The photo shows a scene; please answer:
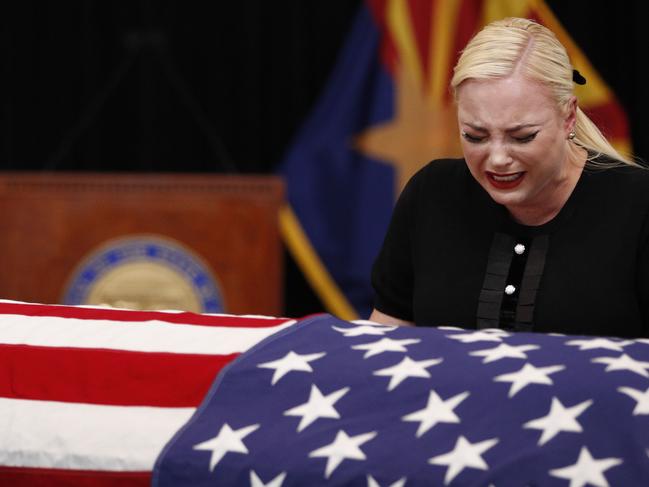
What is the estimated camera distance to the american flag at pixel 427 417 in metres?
1.38

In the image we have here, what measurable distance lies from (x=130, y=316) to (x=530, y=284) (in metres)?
0.65

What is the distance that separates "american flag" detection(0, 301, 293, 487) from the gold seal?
1806mm

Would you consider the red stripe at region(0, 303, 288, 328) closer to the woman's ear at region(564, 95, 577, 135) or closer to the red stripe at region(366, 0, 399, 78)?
the woman's ear at region(564, 95, 577, 135)

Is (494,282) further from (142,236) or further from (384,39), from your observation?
Answer: (384,39)

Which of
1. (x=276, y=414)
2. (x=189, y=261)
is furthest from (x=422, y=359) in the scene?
(x=189, y=261)

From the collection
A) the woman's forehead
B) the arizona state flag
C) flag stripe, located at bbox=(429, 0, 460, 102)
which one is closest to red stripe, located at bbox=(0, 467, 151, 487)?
the woman's forehead

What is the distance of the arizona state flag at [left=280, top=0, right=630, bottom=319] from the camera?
13.0 feet

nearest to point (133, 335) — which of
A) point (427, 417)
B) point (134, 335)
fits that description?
point (134, 335)

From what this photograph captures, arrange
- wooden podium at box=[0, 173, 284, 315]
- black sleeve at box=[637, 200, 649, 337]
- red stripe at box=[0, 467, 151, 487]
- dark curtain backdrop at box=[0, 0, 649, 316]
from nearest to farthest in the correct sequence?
red stripe at box=[0, 467, 151, 487], black sleeve at box=[637, 200, 649, 337], wooden podium at box=[0, 173, 284, 315], dark curtain backdrop at box=[0, 0, 649, 316]

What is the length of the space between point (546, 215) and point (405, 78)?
2248 millimetres

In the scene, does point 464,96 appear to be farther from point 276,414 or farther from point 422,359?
point 276,414

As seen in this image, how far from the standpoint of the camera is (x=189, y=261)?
3773 millimetres

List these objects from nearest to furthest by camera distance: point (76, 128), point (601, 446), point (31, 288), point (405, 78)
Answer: point (601, 446) < point (31, 288) < point (405, 78) < point (76, 128)

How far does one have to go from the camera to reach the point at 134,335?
171 centimetres
